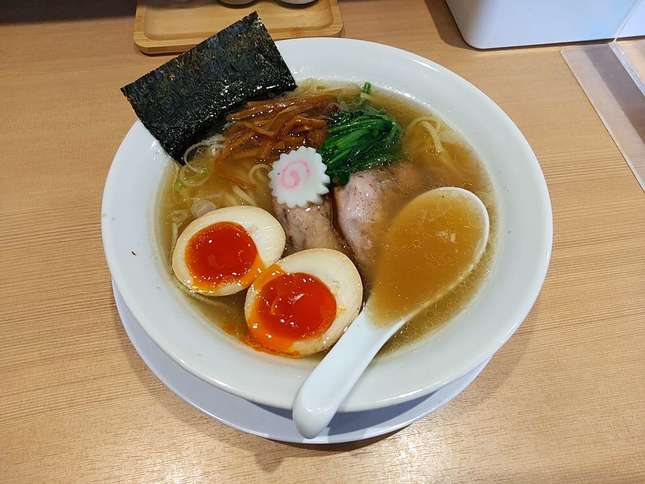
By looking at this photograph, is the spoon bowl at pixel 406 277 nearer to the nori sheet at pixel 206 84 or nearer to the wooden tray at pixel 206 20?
the nori sheet at pixel 206 84

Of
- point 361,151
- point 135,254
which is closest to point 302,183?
point 361,151

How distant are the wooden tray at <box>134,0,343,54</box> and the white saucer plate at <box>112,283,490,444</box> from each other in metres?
1.17

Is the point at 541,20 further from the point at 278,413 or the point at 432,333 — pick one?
the point at 278,413

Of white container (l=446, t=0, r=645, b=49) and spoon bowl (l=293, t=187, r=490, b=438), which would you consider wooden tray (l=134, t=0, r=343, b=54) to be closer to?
white container (l=446, t=0, r=645, b=49)

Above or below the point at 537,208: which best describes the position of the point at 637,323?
below

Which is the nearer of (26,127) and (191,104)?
(191,104)

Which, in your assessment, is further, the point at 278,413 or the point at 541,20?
the point at 541,20

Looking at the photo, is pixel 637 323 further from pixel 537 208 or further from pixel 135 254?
pixel 135 254

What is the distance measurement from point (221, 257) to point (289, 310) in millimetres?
203

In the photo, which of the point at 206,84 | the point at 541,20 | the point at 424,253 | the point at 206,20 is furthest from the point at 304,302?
the point at 541,20

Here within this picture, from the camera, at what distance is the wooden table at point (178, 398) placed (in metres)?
1.05

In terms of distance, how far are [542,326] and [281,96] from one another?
93 cm

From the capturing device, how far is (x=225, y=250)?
110cm

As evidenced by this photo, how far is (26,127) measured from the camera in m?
1.58
